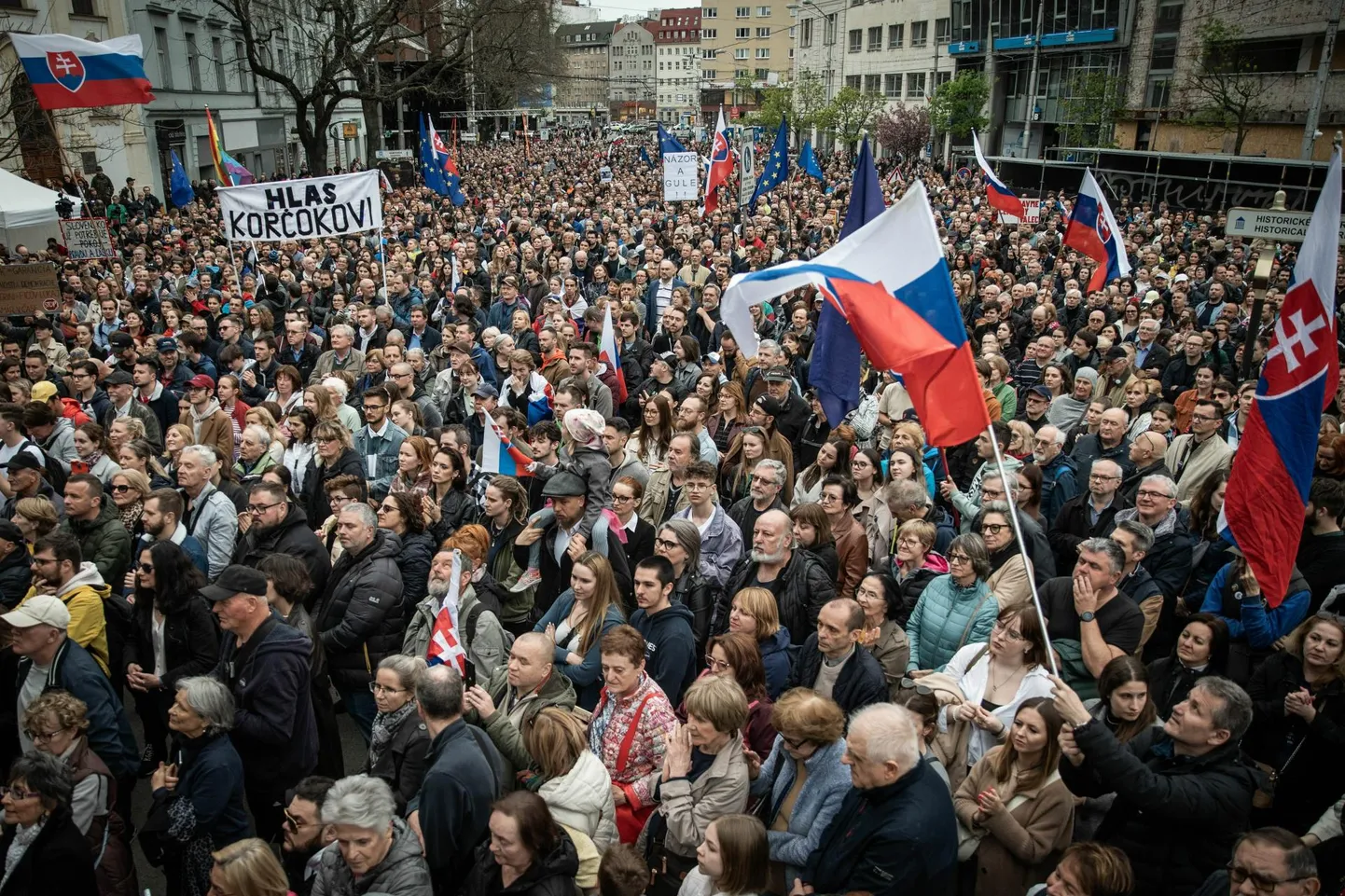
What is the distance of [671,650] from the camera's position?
441cm

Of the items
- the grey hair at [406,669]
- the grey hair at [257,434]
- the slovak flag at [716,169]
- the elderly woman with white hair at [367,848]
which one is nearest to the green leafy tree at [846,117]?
the slovak flag at [716,169]

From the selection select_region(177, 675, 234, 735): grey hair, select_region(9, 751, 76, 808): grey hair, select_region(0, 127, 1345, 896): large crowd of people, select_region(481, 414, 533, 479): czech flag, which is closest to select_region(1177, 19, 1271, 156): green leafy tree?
select_region(0, 127, 1345, 896): large crowd of people

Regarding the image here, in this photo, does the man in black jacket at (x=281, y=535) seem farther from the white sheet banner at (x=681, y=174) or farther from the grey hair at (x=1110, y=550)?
the white sheet banner at (x=681, y=174)

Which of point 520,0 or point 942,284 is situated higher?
point 520,0

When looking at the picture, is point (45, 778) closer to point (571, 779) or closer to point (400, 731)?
point (400, 731)

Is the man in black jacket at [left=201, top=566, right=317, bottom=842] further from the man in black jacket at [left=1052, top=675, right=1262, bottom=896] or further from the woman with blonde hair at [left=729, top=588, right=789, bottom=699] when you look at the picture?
the man in black jacket at [left=1052, top=675, right=1262, bottom=896]

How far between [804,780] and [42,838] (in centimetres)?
280

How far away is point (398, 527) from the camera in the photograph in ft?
17.8

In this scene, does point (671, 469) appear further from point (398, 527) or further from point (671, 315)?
point (671, 315)

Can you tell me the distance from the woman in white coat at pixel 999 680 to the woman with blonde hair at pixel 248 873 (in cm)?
253

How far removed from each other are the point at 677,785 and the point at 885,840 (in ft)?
2.75

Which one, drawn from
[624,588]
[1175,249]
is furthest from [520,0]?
[624,588]

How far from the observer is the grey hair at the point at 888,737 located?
2.98 m

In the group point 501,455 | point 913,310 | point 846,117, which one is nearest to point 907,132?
point 846,117
